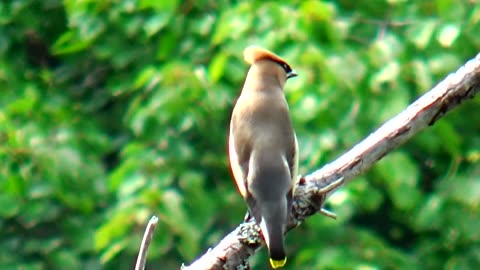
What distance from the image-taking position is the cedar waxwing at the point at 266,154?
177 inches

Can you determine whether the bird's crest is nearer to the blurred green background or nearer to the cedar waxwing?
the cedar waxwing

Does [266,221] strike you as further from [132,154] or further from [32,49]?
[32,49]

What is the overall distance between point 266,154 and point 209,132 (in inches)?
85.7

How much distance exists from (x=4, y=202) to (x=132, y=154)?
791 mm

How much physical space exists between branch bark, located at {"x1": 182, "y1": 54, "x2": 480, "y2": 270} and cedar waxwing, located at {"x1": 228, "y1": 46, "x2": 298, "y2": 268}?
0.05 m

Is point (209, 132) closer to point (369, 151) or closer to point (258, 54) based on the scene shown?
point (258, 54)

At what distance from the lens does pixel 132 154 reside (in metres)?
6.76

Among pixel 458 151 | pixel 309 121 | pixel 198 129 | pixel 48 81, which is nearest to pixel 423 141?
pixel 458 151

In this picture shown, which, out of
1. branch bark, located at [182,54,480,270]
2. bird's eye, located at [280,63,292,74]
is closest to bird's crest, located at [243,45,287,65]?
bird's eye, located at [280,63,292,74]

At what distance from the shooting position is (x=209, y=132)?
6934 mm

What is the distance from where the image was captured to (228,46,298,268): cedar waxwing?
450 cm

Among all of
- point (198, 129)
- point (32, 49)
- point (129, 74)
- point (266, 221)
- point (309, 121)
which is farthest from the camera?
point (32, 49)

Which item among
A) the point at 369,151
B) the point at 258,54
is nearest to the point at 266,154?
the point at 369,151

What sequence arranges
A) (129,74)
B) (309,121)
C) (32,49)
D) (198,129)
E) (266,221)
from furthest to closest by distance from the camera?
(32,49) < (129,74) < (198,129) < (309,121) < (266,221)
